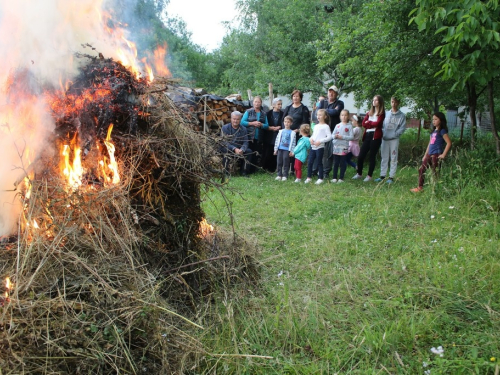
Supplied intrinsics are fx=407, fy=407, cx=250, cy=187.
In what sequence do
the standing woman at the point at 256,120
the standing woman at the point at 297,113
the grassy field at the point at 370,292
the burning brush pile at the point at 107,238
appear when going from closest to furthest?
the burning brush pile at the point at 107,238, the grassy field at the point at 370,292, the standing woman at the point at 297,113, the standing woman at the point at 256,120

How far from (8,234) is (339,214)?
4655 mm

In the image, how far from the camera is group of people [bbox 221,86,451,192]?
9344mm

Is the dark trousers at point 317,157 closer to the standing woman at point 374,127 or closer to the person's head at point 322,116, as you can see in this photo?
the person's head at point 322,116

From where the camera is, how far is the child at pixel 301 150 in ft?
33.1

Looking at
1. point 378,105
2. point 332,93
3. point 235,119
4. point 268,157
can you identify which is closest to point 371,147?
point 378,105

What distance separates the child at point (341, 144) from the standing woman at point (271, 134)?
1824mm

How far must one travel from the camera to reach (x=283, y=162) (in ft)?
34.1

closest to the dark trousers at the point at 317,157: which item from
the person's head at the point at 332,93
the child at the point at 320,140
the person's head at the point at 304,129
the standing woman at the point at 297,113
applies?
the child at the point at 320,140

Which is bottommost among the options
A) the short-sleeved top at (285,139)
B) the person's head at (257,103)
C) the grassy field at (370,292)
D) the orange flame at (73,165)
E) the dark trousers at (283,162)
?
the grassy field at (370,292)

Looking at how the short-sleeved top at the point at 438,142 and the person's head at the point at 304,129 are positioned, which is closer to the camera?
the short-sleeved top at the point at 438,142

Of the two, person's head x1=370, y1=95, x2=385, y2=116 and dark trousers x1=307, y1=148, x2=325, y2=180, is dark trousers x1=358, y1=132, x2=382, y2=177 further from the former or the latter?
dark trousers x1=307, y1=148, x2=325, y2=180

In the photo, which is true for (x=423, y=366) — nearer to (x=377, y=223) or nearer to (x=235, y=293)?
(x=235, y=293)

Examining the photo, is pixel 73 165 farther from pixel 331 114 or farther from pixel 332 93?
pixel 332 93

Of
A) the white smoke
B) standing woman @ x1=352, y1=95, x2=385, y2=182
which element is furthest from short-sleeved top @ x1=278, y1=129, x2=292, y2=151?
the white smoke
